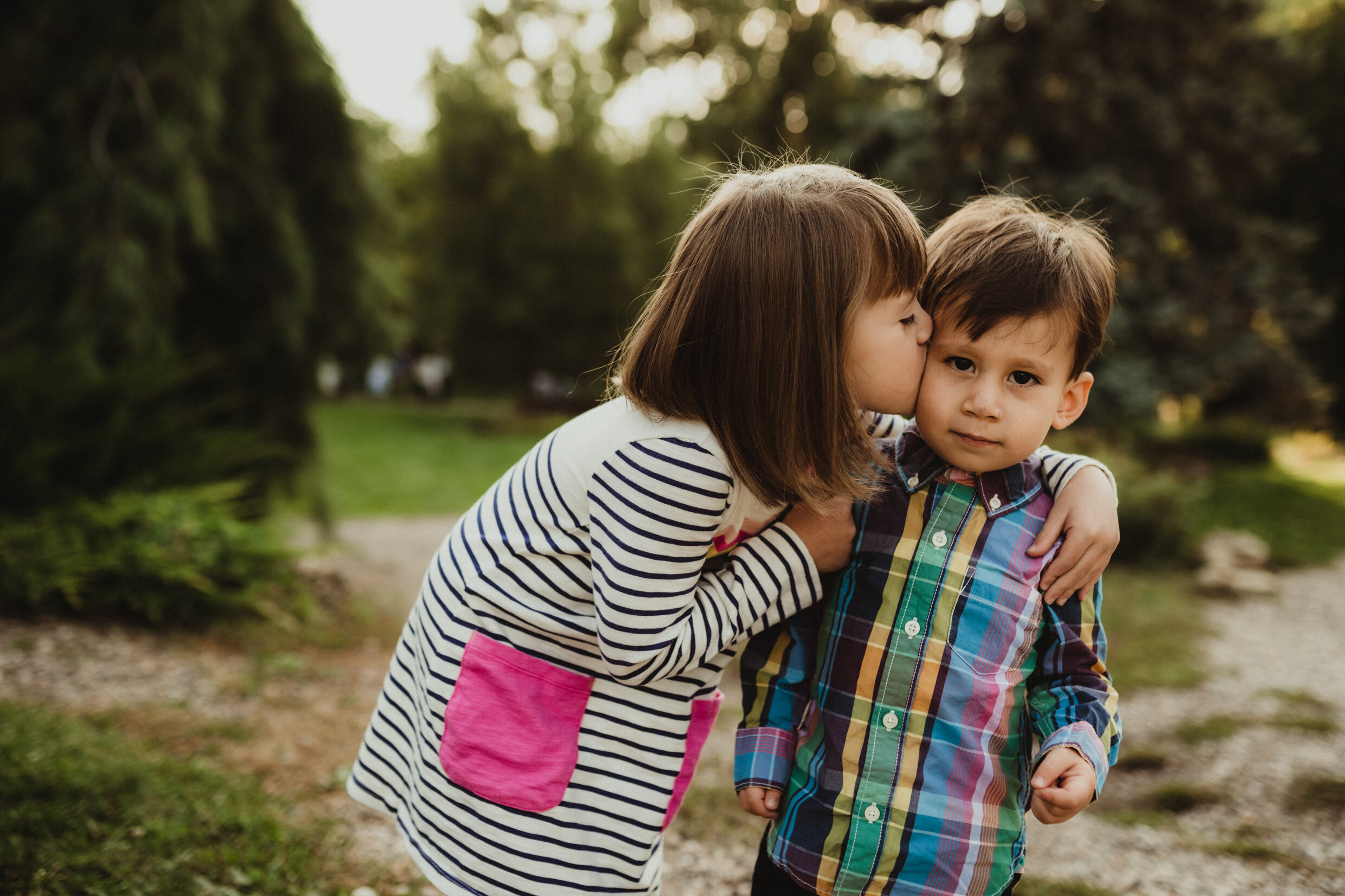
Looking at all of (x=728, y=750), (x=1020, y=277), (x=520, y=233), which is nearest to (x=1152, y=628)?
(x=728, y=750)

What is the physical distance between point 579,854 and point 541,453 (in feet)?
2.23

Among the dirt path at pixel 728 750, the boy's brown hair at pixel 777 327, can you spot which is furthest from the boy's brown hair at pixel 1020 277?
the dirt path at pixel 728 750

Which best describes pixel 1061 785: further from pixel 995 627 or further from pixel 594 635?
pixel 594 635

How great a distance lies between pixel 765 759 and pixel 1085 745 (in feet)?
A: 1.67

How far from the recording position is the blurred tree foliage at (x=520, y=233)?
57.1ft

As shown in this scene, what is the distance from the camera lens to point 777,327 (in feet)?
4.54

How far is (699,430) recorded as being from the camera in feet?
4.54

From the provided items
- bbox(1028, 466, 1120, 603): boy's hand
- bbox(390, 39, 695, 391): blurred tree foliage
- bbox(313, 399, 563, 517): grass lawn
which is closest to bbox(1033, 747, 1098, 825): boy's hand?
bbox(1028, 466, 1120, 603): boy's hand

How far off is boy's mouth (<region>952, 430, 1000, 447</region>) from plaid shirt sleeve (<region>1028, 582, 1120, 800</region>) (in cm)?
29

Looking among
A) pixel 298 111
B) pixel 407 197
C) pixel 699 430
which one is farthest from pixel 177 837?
pixel 407 197

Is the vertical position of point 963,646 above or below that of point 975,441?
below

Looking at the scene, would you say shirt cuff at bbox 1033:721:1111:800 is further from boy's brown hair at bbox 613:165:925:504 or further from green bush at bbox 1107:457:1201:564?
green bush at bbox 1107:457:1201:564

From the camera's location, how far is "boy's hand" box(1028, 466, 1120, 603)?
141 centimetres

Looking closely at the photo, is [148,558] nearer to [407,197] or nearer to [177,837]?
[177,837]
